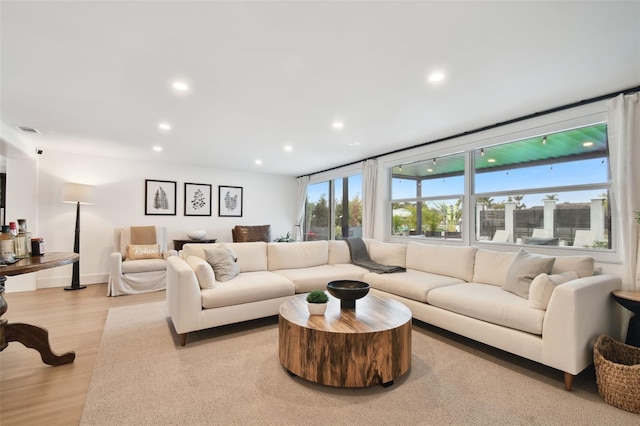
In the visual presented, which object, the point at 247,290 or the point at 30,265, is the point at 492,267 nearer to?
the point at 247,290

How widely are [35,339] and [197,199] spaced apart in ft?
14.0

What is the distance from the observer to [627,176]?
255 centimetres

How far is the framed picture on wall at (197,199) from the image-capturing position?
6.21 metres

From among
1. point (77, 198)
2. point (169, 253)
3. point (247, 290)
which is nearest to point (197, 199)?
point (169, 253)

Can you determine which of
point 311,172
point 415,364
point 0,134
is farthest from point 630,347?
point 0,134

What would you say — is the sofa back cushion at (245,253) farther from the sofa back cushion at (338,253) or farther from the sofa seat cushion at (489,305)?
the sofa seat cushion at (489,305)

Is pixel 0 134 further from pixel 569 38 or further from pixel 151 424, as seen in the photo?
pixel 569 38

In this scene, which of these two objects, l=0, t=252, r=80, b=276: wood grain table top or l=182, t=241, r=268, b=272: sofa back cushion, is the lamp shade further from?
l=0, t=252, r=80, b=276: wood grain table top

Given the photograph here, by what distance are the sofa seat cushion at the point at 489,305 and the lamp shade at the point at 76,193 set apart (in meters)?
5.41

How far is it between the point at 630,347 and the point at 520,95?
221cm

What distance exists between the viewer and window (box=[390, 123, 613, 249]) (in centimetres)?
296

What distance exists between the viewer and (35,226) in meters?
4.80

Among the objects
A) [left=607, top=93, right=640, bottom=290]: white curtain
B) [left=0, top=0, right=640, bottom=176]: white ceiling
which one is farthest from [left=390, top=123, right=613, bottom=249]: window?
[left=0, top=0, right=640, bottom=176]: white ceiling

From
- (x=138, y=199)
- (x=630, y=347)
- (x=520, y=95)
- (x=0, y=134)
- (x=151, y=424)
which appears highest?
(x=520, y=95)
